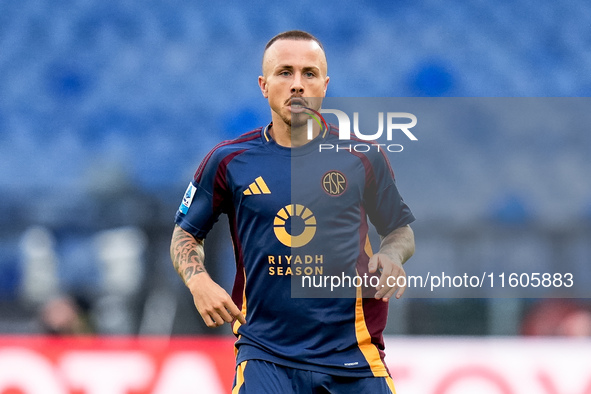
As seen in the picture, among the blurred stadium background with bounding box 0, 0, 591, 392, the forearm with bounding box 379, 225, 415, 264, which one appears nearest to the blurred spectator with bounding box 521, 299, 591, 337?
the blurred stadium background with bounding box 0, 0, 591, 392

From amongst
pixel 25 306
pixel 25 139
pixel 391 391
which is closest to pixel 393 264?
pixel 391 391

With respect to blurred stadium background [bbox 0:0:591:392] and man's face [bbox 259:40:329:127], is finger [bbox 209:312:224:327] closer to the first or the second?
man's face [bbox 259:40:329:127]

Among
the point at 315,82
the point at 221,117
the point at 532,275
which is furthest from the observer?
the point at 221,117

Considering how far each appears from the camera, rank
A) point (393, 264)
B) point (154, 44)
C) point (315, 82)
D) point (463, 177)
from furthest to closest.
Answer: point (154, 44) < point (463, 177) < point (315, 82) < point (393, 264)

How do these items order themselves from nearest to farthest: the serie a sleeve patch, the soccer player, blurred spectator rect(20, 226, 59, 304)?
1. the soccer player
2. the serie a sleeve patch
3. blurred spectator rect(20, 226, 59, 304)

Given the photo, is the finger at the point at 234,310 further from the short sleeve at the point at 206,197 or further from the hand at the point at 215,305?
the short sleeve at the point at 206,197

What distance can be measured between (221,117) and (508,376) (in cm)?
277

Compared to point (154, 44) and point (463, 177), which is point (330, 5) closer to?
point (154, 44)

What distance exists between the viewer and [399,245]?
248 centimetres

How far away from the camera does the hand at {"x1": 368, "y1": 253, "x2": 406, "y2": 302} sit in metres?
2.23

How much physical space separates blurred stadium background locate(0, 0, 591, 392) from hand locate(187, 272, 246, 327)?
190cm

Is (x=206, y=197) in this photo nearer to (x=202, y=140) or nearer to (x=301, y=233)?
(x=301, y=233)

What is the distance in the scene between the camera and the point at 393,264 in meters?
2.28

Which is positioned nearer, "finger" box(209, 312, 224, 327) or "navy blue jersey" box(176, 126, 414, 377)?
"finger" box(209, 312, 224, 327)
